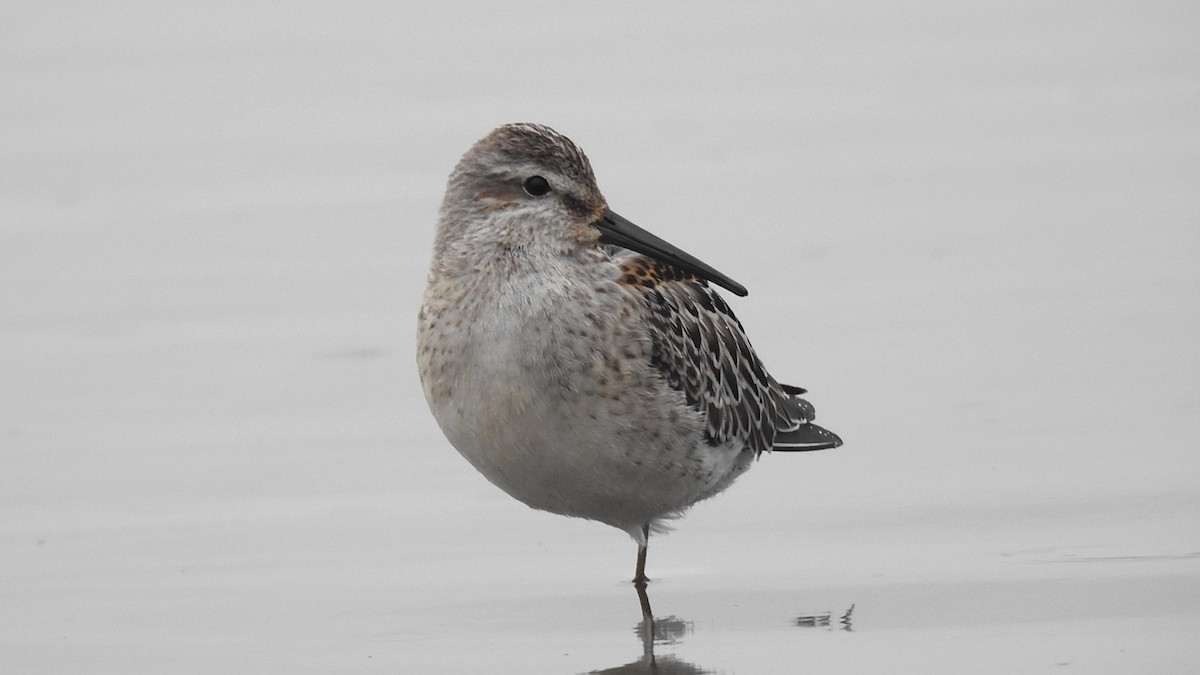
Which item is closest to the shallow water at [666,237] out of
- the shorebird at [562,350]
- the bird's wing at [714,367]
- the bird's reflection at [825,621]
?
the bird's reflection at [825,621]

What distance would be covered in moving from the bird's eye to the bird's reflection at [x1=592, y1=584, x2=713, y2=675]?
4.99ft

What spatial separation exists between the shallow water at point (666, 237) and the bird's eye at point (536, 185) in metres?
1.50

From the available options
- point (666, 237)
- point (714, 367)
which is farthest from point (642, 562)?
point (666, 237)

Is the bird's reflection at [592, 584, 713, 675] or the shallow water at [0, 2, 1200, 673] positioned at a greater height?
the shallow water at [0, 2, 1200, 673]

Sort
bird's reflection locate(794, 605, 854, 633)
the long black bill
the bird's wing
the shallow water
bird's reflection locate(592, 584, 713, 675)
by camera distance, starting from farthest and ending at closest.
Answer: the bird's wing, the long black bill, the shallow water, bird's reflection locate(794, 605, 854, 633), bird's reflection locate(592, 584, 713, 675)

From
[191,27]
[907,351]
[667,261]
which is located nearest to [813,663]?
[667,261]

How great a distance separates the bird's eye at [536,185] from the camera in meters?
7.75

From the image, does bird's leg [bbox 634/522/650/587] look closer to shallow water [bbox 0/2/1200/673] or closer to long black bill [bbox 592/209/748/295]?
shallow water [bbox 0/2/1200/673]

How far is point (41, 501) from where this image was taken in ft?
29.7

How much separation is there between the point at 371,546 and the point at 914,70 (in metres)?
8.20

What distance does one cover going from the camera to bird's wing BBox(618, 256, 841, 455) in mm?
8047

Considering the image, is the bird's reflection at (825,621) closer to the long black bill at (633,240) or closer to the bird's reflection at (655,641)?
the bird's reflection at (655,641)

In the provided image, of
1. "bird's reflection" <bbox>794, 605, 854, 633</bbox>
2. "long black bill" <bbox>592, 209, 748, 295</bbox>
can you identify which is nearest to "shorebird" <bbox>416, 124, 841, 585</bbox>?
"long black bill" <bbox>592, 209, 748, 295</bbox>

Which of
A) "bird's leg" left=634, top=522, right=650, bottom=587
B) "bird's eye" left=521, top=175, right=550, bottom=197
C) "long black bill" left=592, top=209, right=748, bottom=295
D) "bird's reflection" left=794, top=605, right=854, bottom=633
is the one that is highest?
"bird's eye" left=521, top=175, right=550, bottom=197
